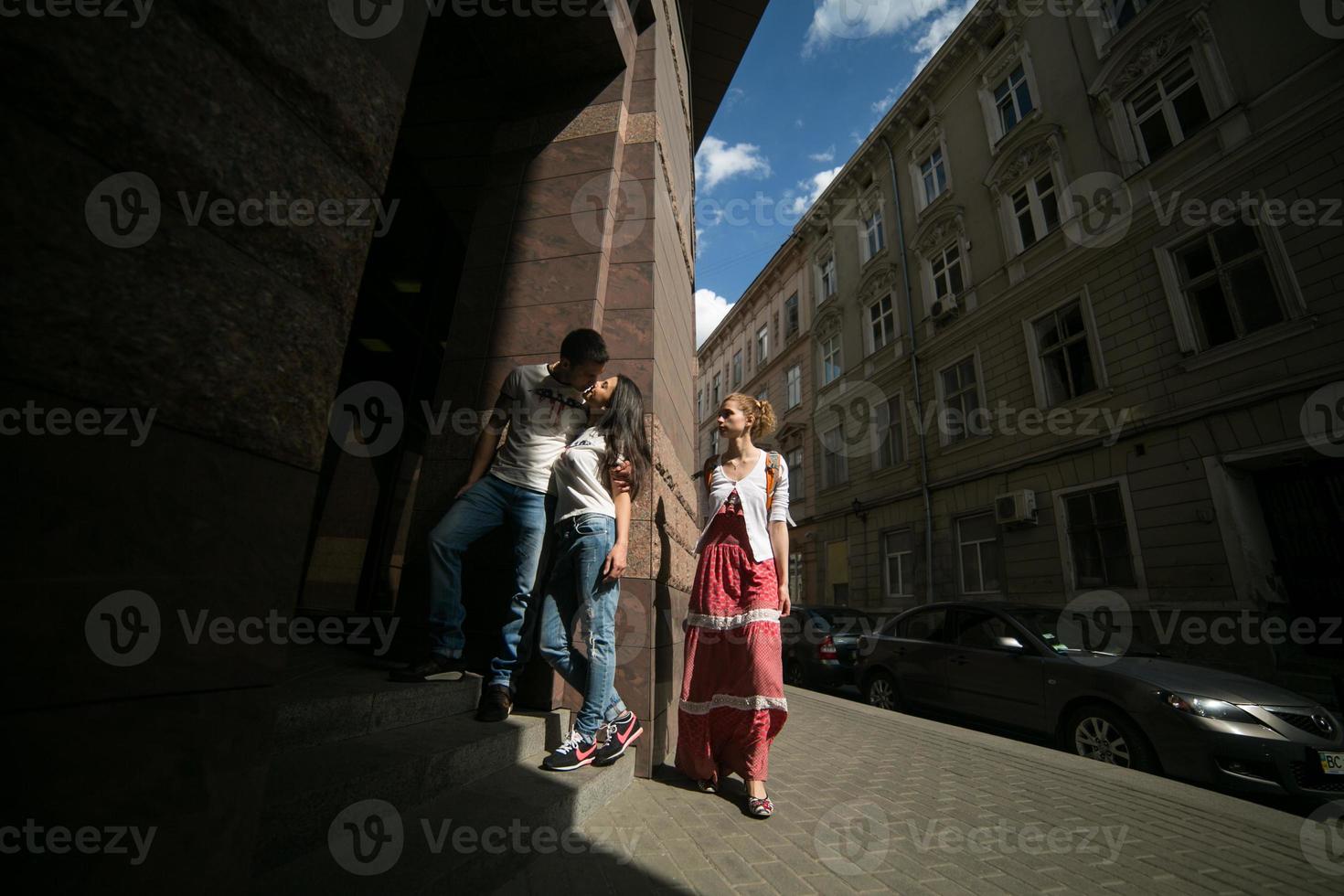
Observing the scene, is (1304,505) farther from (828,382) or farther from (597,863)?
(828,382)

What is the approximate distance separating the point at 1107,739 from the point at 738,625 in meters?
4.12

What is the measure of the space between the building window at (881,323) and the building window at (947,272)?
1.77 metres

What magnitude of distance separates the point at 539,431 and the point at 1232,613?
35.7ft

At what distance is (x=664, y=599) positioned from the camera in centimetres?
364

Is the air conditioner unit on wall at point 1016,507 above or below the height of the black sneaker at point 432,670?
above

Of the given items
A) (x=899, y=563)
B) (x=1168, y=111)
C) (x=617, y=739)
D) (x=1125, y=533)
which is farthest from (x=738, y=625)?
(x=899, y=563)

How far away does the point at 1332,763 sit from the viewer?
3.99 metres

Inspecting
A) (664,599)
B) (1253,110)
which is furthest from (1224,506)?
(664,599)

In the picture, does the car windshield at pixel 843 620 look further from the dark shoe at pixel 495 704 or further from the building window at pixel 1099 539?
the dark shoe at pixel 495 704

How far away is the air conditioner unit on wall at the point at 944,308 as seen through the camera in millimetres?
14633

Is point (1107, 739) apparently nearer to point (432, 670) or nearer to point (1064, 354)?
point (432, 670)

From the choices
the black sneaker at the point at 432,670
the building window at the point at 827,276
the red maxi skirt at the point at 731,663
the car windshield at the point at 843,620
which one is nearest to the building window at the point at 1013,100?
the building window at the point at 827,276

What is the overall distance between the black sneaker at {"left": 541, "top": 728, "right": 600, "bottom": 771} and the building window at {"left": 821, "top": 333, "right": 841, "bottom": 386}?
19022mm

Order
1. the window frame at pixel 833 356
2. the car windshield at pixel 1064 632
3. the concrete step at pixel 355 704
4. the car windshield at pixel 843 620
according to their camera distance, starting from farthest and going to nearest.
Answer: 1. the window frame at pixel 833 356
2. the car windshield at pixel 843 620
3. the car windshield at pixel 1064 632
4. the concrete step at pixel 355 704
